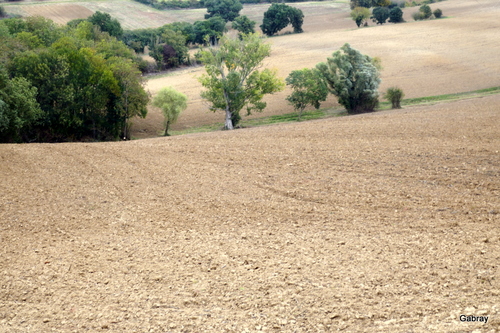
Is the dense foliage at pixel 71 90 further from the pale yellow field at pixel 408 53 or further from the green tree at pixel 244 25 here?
the green tree at pixel 244 25

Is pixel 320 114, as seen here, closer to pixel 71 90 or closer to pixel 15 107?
pixel 71 90

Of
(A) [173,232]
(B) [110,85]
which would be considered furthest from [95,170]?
(B) [110,85]

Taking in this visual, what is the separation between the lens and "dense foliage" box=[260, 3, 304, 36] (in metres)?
110

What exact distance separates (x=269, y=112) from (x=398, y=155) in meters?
35.9

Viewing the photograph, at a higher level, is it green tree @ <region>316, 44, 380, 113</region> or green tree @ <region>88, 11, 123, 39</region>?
green tree @ <region>88, 11, 123, 39</region>

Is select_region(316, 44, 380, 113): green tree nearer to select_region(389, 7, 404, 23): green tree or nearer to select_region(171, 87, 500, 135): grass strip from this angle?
select_region(171, 87, 500, 135): grass strip

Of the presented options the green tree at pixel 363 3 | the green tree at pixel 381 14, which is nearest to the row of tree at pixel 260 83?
the green tree at pixel 381 14

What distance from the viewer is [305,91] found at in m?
53.2

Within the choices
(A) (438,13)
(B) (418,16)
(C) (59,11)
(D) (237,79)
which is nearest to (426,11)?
(B) (418,16)

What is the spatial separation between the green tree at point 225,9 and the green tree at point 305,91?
247 ft

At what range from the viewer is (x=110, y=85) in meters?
46.5

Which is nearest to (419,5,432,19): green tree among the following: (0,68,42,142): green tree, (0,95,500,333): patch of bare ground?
(0,68,42,142): green tree

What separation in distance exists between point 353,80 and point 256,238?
41.8 metres

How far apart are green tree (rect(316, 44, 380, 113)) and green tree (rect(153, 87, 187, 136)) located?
1633 centimetres
